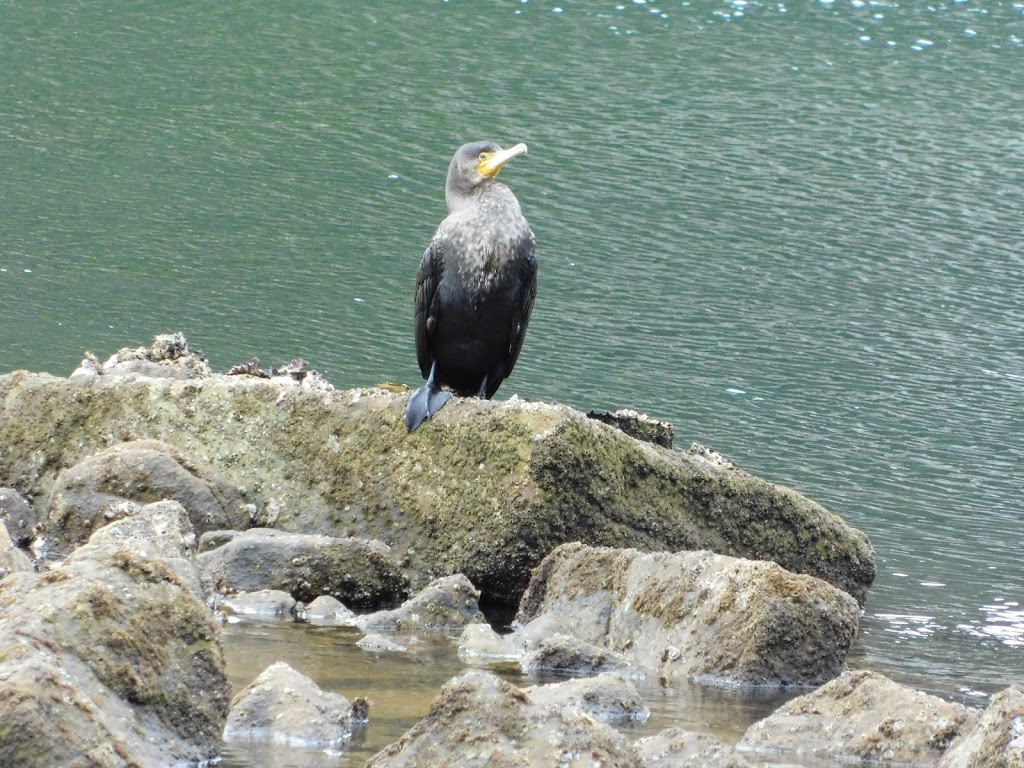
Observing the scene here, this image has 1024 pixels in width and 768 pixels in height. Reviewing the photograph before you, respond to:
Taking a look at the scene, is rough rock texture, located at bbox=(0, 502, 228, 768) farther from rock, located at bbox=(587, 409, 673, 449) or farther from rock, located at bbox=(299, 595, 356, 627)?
rock, located at bbox=(587, 409, 673, 449)

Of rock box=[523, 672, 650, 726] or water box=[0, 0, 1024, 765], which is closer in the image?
rock box=[523, 672, 650, 726]

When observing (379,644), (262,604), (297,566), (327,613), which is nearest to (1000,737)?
(379,644)

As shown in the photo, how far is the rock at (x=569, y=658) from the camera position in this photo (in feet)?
20.0

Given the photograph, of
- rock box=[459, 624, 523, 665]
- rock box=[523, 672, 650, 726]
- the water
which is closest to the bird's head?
rock box=[459, 624, 523, 665]

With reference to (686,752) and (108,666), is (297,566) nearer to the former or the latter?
(108,666)

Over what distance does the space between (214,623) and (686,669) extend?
2431 millimetres

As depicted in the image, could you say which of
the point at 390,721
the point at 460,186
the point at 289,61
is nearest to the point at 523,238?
the point at 460,186

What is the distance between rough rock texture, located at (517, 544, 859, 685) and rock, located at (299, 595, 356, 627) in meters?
0.88

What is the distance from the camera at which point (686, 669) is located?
6.42m

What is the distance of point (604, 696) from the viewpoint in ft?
17.6

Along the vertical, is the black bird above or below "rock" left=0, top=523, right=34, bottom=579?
above

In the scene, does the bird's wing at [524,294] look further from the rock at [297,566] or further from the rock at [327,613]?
the rock at [327,613]

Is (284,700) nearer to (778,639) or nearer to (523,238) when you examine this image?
(778,639)

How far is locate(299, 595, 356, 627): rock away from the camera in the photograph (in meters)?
6.79
